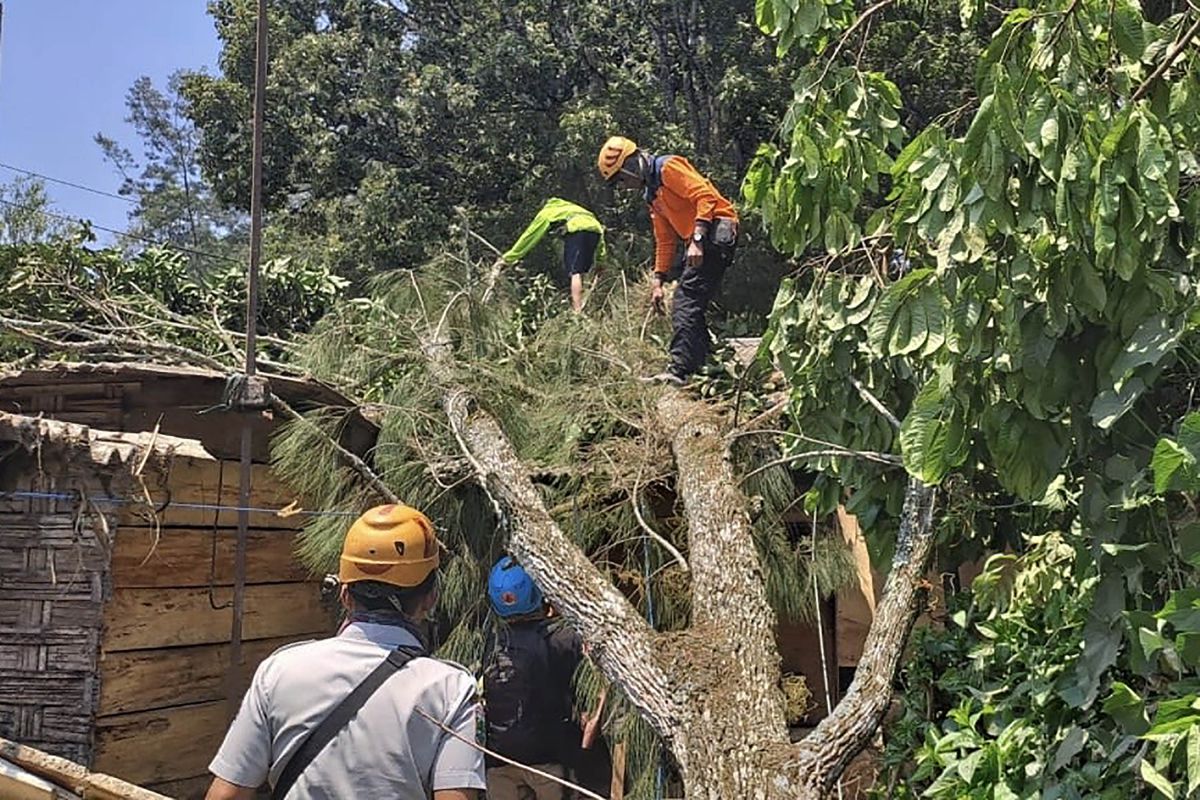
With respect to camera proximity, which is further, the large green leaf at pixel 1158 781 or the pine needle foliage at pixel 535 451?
the pine needle foliage at pixel 535 451

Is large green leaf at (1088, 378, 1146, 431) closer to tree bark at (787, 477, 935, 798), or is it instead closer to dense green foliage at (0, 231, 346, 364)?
tree bark at (787, 477, 935, 798)

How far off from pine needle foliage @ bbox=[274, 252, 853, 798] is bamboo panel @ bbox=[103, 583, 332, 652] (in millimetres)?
311

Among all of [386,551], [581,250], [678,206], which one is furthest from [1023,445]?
[581,250]

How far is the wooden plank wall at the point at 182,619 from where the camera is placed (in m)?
4.09

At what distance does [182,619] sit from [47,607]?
1.90ft

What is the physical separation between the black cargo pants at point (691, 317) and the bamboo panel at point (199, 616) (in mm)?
1878

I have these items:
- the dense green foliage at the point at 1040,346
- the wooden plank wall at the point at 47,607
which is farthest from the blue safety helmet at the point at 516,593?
the wooden plank wall at the point at 47,607

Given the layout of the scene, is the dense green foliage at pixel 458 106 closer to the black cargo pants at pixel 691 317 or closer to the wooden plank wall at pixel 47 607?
the black cargo pants at pixel 691 317

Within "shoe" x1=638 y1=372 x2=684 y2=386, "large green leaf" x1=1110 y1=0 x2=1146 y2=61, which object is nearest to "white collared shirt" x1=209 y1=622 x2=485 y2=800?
"large green leaf" x1=1110 y1=0 x2=1146 y2=61

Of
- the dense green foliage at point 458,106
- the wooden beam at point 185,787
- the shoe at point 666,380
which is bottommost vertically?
the wooden beam at point 185,787

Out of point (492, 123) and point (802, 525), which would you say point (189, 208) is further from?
point (802, 525)

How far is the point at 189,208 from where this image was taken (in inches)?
1460

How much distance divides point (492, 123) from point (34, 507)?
1026 cm

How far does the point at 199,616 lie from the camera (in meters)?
4.51
